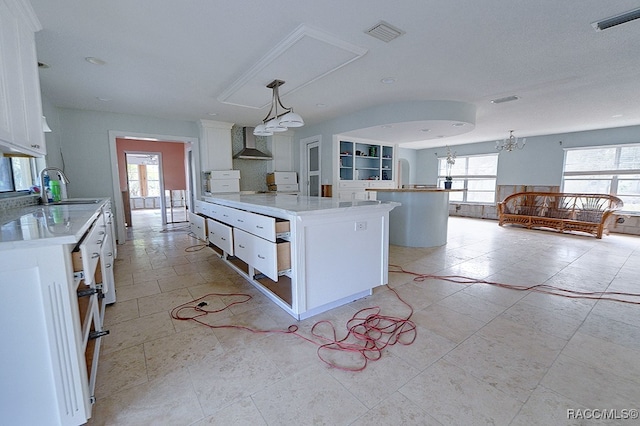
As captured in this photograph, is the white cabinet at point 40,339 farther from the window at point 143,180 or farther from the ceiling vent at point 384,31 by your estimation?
the window at point 143,180

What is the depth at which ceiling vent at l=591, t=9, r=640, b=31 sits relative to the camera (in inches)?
76.9

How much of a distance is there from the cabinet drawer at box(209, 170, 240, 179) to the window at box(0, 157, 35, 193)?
7.92 feet

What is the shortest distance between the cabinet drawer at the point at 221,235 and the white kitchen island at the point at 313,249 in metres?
0.01

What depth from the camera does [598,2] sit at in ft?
6.04

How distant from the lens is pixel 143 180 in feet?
34.0

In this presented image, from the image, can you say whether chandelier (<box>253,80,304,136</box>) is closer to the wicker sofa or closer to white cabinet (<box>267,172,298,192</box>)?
white cabinet (<box>267,172,298,192</box>)

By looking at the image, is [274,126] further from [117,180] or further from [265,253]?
[117,180]

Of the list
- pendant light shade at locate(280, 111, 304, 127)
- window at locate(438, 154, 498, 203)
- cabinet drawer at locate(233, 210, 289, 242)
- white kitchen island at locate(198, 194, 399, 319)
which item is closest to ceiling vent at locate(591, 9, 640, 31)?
white kitchen island at locate(198, 194, 399, 319)

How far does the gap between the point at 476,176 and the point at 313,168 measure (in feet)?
17.7

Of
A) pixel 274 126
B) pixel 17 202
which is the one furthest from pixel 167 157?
pixel 274 126

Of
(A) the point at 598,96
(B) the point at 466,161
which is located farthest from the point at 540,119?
(B) the point at 466,161

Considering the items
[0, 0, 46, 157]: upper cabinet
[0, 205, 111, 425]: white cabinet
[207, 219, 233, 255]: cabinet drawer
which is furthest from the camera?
[207, 219, 233, 255]: cabinet drawer

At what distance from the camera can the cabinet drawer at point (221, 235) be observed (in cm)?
268

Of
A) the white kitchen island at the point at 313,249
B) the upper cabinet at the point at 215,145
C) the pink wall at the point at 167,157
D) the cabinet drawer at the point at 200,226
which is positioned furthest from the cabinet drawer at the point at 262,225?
the pink wall at the point at 167,157
